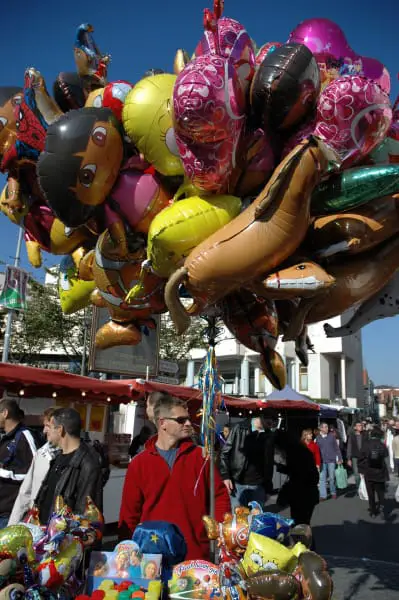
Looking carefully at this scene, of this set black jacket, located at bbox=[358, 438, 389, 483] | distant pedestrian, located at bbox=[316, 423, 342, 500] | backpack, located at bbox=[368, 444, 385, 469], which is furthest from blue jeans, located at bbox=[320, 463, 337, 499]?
backpack, located at bbox=[368, 444, 385, 469]

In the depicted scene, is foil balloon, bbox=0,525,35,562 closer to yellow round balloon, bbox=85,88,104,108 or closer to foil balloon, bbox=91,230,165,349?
foil balloon, bbox=91,230,165,349

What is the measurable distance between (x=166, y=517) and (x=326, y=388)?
3366 cm

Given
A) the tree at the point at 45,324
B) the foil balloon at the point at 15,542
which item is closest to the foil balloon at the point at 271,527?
the foil balloon at the point at 15,542

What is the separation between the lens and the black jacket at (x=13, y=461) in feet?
13.1

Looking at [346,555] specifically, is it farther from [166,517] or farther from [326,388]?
[326,388]

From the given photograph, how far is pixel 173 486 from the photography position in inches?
116

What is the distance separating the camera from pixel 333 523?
880cm

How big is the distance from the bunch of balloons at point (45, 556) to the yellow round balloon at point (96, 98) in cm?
217

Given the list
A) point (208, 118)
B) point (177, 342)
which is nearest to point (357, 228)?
point (208, 118)

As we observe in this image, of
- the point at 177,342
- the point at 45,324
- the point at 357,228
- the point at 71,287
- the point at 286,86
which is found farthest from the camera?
the point at 177,342

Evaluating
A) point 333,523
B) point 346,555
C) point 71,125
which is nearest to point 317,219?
point 71,125

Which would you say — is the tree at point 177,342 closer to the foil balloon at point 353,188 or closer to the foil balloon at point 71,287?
the foil balloon at point 71,287

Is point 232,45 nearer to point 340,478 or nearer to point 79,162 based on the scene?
point 79,162

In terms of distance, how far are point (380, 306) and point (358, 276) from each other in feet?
1.38
